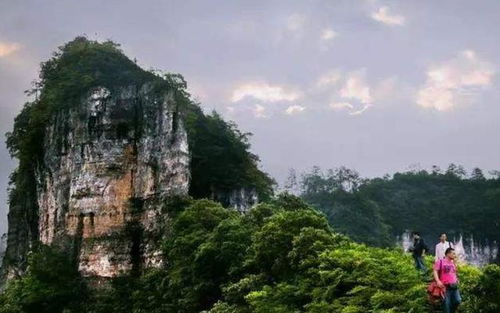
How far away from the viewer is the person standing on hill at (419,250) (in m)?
15.4

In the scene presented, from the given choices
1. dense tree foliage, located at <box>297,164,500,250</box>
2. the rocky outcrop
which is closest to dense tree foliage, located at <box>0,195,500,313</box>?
the rocky outcrop

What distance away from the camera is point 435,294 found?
43.4 ft

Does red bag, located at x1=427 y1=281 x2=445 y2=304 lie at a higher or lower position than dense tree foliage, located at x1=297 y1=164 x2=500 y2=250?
lower

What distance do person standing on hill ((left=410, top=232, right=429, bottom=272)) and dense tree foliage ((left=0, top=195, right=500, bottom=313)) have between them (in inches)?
10.8

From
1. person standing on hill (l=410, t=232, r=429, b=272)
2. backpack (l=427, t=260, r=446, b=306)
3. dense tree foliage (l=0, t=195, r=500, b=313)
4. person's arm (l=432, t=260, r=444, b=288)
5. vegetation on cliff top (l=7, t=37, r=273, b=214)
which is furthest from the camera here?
vegetation on cliff top (l=7, t=37, r=273, b=214)

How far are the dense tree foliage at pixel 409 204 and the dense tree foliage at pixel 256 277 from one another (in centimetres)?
3608

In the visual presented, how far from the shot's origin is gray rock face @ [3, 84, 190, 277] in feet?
115

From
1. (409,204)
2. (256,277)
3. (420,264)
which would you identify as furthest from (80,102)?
(409,204)

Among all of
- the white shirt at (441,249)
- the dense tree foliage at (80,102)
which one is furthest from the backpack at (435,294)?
the dense tree foliage at (80,102)

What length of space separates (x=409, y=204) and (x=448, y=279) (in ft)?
240

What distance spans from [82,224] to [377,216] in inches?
1676

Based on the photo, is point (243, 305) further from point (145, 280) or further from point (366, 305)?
point (145, 280)

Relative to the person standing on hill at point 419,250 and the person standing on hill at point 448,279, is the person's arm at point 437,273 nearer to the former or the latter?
the person standing on hill at point 448,279

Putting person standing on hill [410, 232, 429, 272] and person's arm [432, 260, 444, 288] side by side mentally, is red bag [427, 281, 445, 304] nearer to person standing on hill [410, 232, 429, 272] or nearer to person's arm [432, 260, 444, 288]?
person's arm [432, 260, 444, 288]
